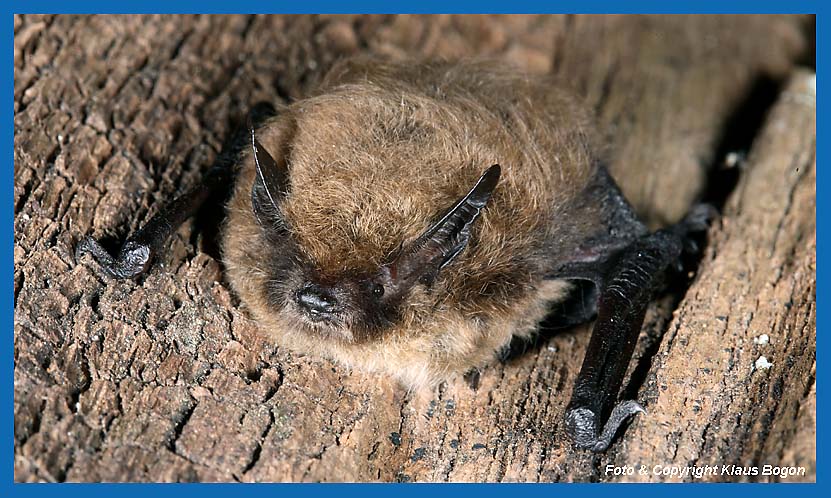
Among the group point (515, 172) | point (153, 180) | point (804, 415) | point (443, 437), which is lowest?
point (443, 437)

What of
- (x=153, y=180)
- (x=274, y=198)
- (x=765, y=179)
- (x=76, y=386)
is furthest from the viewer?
(x=765, y=179)

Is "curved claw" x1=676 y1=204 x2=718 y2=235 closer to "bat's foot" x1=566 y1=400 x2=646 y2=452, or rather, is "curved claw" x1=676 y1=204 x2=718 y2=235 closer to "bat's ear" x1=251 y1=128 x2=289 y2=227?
"bat's foot" x1=566 y1=400 x2=646 y2=452

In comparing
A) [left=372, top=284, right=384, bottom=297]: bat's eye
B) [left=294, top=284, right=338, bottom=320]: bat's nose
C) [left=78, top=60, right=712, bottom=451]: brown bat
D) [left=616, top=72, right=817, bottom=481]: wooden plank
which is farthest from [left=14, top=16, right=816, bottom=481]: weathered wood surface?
[left=372, top=284, right=384, bottom=297]: bat's eye

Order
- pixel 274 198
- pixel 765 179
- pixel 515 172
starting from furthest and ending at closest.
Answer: pixel 765 179, pixel 515 172, pixel 274 198

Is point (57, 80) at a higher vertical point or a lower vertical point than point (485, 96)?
lower

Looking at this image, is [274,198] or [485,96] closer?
[274,198]

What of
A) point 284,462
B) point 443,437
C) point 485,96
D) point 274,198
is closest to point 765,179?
point 485,96

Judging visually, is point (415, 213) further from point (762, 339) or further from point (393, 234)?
point (762, 339)

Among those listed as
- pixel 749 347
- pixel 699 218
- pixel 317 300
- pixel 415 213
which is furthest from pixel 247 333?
pixel 699 218

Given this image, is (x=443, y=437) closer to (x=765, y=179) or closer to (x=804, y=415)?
(x=804, y=415)
